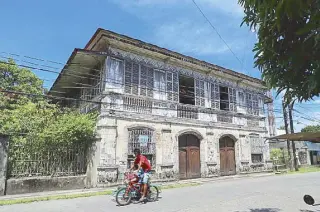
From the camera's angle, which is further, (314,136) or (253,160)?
(253,160)

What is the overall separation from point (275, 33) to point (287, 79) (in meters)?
0.60

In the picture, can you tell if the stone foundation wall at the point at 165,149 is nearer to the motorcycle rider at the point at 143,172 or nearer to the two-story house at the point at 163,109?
the two-story house at the point at 163,109

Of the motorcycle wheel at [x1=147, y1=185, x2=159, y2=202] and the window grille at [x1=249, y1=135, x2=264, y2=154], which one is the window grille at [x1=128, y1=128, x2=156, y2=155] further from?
the window grille at [x1=249, y1=135, x2=264, y2=154]

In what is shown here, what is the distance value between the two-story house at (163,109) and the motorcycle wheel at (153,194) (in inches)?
137

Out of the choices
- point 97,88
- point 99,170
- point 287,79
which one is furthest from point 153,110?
point 287,79

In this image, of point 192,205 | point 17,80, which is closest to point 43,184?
point 192,205

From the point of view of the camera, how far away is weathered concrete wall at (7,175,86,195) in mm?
9257

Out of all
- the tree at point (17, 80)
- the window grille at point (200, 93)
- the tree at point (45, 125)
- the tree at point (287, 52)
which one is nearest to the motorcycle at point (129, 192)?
the tree at point (45, 125)

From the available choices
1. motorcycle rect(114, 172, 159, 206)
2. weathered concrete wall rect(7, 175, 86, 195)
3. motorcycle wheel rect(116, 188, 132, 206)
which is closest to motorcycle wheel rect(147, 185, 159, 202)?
motorcycle rect(114, 172, 159, 206)

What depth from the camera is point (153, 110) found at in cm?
1343

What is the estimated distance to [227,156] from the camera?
1678 cm

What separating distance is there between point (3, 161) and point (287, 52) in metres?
9.94

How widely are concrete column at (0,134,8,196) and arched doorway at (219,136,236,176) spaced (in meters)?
12.0

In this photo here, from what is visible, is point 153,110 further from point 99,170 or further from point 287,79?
point 287,79
